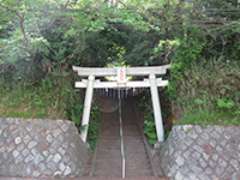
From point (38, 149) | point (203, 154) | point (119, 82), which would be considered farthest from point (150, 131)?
point (38, 149)

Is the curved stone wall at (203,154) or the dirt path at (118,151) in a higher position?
the curved stone wall at (203,154)

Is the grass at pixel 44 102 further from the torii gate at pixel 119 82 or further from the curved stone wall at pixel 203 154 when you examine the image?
the curved stone wall at pixel 203 154

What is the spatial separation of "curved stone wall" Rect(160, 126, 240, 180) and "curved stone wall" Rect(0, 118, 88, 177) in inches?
76.8

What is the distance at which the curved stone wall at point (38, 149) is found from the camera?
21.5 feet

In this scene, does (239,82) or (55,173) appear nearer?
(55,173)

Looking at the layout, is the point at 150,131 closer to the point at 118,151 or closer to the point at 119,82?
the point at 118,151

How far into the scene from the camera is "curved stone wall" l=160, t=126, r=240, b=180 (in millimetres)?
6305

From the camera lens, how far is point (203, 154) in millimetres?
6449

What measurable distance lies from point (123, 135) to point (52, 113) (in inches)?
103

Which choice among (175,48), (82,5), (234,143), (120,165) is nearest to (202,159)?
Result: (234,143)

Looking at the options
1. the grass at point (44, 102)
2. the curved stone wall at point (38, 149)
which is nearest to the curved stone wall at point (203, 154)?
the curved stone wall at point (38, 149)

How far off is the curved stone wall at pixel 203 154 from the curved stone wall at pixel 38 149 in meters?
1.95

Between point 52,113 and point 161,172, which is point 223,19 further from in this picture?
point 52,113

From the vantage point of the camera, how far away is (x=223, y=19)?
7.45m
